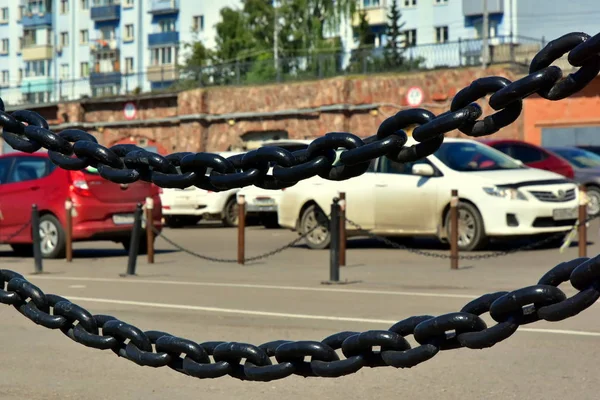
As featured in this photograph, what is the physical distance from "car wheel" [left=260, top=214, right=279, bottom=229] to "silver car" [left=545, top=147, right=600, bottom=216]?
6.57 m

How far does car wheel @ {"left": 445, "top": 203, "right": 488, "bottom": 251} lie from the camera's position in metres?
17.6

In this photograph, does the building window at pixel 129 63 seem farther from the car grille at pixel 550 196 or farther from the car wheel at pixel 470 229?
the car grille at pixel 550 196

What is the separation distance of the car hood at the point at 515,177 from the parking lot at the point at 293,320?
3.51ft

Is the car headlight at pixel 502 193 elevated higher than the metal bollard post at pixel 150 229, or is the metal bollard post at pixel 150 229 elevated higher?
the car headlight at pixel 502 193

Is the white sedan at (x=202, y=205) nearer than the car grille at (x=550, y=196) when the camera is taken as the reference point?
No

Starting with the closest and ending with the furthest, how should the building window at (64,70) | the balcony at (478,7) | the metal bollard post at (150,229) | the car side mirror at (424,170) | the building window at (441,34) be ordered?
the metal bollard post at (150,229)
the car side mirror at (424,170)
the balcony at (478,7)
the building window at (441,34)
the building window at (64,70)

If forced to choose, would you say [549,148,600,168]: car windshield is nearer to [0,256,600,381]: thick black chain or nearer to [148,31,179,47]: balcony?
[0,256,600,381]: thick black chain

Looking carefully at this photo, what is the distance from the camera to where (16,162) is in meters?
19.2

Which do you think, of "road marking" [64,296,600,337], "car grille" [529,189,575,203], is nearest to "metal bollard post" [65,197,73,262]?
"road marking" [64,296,600,337]

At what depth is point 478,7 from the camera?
246ft

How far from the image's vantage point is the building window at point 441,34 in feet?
258

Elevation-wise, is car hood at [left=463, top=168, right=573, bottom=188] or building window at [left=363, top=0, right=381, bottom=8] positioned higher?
building window at [left=363, top=0, right=381, bottom=8]

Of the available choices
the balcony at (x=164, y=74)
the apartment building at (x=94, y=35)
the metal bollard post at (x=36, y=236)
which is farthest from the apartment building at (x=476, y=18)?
the metal bollard post at (x=36, y=236)

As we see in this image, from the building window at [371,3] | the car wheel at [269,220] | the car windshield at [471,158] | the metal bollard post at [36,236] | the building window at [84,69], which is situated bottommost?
the car wheel at [269,220]
